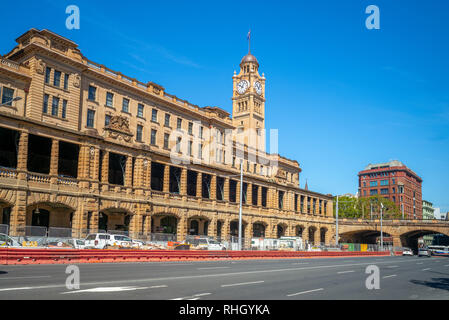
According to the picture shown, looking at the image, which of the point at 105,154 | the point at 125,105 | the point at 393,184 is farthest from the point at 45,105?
the point at 393,184

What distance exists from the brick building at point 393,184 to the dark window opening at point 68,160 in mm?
132891

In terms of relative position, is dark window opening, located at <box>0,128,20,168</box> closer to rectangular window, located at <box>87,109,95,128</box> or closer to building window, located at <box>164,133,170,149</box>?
rectangular window, located at <box>87,109,95,128</box>

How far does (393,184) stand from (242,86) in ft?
319

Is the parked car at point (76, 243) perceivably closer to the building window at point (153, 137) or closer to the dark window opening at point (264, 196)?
the building window at point (153, 137)

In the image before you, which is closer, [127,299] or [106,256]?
[127,299]

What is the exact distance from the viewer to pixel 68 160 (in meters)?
49.8

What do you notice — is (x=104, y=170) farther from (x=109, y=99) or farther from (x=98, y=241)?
(x=98, y=241)

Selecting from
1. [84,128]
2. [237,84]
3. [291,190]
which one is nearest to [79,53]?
[84,128]

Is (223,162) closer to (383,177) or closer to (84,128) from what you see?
(84,128)

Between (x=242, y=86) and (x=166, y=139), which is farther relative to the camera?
(x=242, y=86)

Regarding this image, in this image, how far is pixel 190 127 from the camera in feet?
199

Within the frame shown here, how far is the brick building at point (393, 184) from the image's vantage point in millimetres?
161000

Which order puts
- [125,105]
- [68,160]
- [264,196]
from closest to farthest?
[68,160] < [125,105] < [264,196]
